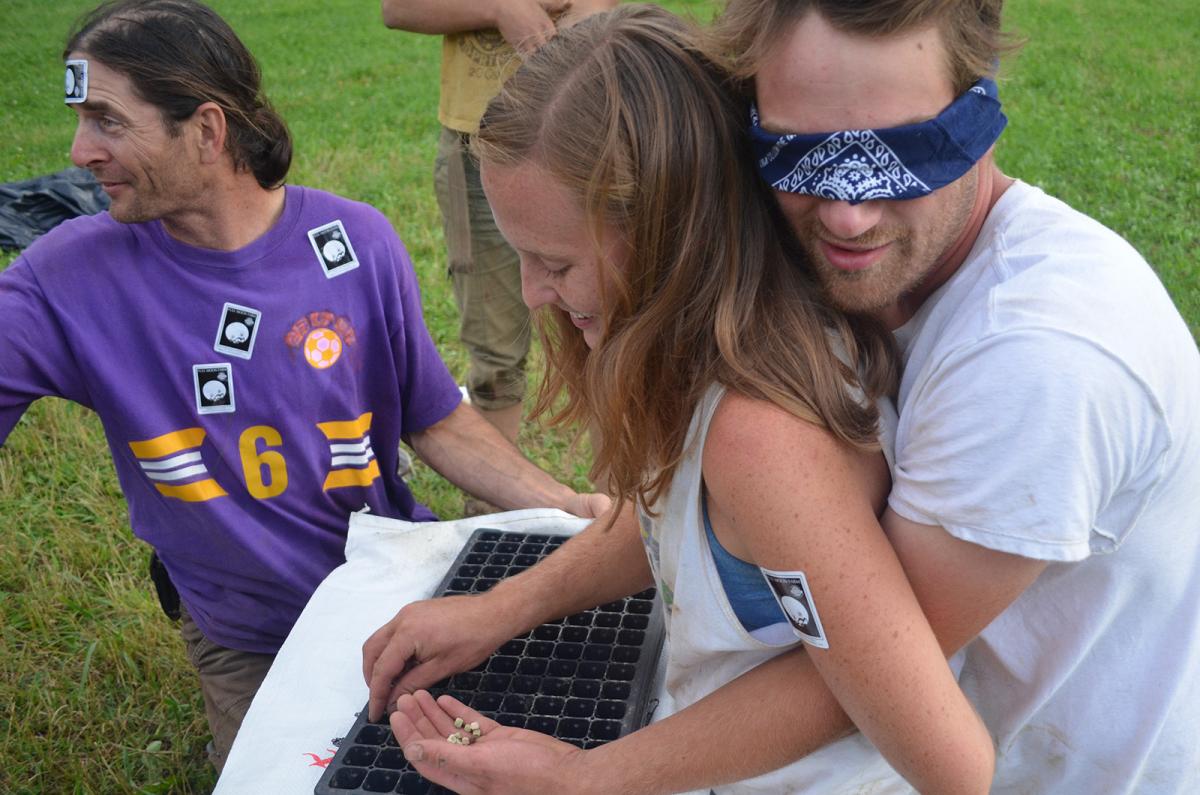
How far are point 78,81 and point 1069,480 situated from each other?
2114 mm

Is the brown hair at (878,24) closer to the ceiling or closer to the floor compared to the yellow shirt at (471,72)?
closer to the ceiling

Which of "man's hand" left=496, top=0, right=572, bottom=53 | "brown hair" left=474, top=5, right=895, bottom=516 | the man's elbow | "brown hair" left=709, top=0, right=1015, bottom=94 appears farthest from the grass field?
the man's elbow

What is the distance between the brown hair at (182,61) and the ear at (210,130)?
16 mm

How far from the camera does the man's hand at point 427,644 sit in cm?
174

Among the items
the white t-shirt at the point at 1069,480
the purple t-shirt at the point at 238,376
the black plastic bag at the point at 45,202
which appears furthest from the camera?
the black plastic bag at the point at 45,202

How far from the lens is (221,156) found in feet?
8.02

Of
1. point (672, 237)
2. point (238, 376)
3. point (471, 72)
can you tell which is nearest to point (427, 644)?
point (672, 237)

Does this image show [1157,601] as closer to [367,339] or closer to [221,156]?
[367,339]

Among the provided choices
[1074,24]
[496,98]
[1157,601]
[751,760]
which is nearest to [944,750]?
[751,760]

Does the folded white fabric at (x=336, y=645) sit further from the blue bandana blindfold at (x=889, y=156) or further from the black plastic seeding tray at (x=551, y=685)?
the blue bandana blindfold at (x=889, y=156)

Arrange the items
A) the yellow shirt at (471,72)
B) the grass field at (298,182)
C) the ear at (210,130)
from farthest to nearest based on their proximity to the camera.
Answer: the yellow shirt at (471,72), the grass field at (298,182), the ear at (210,130)

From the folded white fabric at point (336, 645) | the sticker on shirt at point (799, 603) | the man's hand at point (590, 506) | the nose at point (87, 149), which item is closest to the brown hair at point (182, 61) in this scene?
the nose at point (87, 149)

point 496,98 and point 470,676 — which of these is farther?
point 470,676

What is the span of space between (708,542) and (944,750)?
0.37 meters
